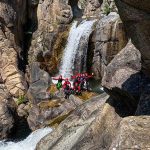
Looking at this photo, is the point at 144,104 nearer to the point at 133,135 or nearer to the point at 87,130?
the point at 87,130

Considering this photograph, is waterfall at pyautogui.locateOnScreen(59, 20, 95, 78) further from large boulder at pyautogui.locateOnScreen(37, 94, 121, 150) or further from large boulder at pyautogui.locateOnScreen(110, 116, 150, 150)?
large boulder at pyautogui.locateOnScreen(110, 116, 150, 150)

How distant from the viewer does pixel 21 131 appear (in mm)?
29906

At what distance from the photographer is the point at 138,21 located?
11.8m

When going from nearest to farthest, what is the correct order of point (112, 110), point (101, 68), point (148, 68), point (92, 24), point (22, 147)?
point (148, 68) → point (112, 110) → point (22, 147) → point (101, 68) → point (92, 24)

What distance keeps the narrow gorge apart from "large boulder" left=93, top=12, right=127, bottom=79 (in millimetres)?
89

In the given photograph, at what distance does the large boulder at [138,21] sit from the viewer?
1148 cm

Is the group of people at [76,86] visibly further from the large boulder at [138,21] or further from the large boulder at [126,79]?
the large boulder at [138,21]

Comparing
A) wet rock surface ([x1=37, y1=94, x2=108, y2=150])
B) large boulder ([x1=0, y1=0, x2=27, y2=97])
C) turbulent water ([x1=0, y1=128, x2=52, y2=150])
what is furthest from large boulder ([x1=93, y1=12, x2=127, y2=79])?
wet rock surface ([x1=37, y1=94, x2=108, y2=150])

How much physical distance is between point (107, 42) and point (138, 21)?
2184cm

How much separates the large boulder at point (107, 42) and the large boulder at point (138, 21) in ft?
67.9

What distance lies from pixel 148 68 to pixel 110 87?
226 centimetres

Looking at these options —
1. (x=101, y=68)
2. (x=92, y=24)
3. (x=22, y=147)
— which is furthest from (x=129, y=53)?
(x=92, y=24)

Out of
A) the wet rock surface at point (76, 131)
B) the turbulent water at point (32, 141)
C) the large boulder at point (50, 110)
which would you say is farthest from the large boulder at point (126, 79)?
the large boulder at point (50, 110)

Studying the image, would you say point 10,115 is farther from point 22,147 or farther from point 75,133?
point 75,133
